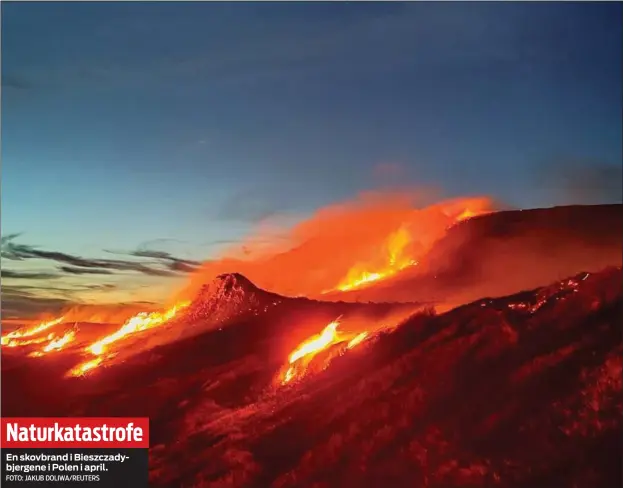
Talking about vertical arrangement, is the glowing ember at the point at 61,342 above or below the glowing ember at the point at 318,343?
above

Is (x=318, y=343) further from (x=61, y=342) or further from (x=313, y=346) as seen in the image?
(x=61, y=342)

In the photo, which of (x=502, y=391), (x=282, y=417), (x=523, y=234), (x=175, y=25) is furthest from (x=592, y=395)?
(x=175, y=25)

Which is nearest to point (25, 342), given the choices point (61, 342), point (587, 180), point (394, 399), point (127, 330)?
point (61, 342)

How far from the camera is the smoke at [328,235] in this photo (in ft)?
8.86

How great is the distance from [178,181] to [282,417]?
111 cm

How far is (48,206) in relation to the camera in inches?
107

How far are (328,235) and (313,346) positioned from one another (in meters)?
0.49

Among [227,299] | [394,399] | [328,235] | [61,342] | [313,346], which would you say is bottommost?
[394,399]
